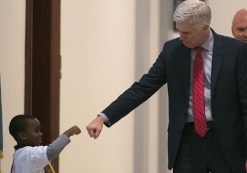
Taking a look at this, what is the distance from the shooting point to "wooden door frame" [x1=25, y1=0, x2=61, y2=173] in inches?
138

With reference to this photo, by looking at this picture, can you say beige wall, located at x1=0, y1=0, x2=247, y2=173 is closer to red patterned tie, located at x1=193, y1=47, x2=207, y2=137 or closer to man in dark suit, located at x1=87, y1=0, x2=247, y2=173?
man in dark suit, located at x1=87, y1=0, x2=247, y2=173

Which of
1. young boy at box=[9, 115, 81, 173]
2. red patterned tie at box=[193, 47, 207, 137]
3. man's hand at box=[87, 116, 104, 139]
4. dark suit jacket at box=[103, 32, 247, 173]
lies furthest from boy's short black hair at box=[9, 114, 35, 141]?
red patterned tie at box=[193, 47, 207, 137]

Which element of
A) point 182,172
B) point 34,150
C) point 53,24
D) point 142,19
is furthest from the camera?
point 142,19

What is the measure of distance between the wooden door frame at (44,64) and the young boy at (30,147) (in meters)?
0.79

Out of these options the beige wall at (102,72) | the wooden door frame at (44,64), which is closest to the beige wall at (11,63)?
the beige wall at (102,72)

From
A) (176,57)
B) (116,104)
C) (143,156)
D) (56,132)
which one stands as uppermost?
(176,57)

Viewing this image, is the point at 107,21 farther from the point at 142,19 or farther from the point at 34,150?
the point at 34,150

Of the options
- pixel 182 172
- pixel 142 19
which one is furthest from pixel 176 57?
pixel 142 19

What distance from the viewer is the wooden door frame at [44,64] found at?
3498mm

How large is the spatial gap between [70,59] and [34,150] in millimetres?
1207

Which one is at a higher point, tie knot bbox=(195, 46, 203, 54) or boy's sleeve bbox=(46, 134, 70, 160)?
tie knot bbox=(195, 46, 203, 54)

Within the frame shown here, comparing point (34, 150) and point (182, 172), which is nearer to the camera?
point (34, 150)

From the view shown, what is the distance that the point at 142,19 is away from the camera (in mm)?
4672

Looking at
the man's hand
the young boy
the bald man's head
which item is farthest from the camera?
the bald man's head
